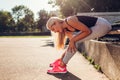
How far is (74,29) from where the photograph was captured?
5664 mm

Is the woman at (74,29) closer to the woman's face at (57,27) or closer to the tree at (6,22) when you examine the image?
the woman's face at (57,27)

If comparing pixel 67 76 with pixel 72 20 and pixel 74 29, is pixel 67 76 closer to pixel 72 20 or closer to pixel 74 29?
pixel 74 29

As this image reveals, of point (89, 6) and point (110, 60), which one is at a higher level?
point (89, 6)

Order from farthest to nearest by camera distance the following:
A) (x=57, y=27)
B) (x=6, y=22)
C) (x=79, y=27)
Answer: (x=6, y=22), (x=57, y=27), (x=79, y=27)

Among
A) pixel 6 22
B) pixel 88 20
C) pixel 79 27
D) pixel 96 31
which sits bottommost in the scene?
pixel 6 22

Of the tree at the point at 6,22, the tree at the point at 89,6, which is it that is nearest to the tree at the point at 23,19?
the tree at the point at 6,22

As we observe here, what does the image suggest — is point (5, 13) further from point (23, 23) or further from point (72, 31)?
point (72, 31)

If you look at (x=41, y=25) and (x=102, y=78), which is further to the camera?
(x=41, y=25)

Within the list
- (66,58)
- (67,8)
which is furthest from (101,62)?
(67,8)

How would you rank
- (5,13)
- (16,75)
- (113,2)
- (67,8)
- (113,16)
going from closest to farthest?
(16,75), (113,16), (113,2), (67,8), (5,13)

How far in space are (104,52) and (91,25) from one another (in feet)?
2.13

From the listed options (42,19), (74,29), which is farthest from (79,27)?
(42,19)

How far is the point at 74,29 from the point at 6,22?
85369 mm

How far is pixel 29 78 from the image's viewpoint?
16.9 feet
